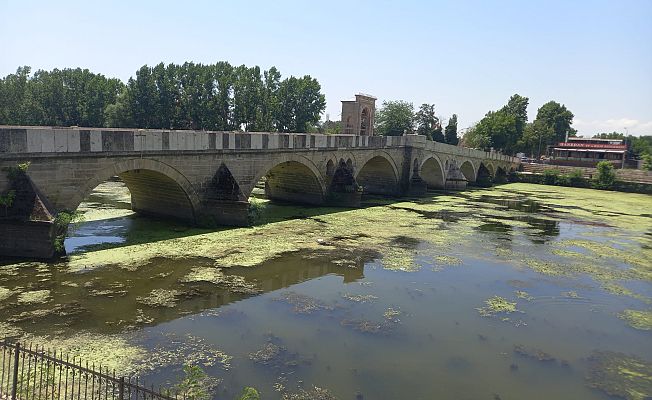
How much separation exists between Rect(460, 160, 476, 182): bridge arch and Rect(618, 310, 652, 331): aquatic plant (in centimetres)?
4100

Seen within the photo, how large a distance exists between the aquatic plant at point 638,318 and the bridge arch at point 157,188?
55.4 ft

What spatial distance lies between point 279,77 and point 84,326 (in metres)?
52.7

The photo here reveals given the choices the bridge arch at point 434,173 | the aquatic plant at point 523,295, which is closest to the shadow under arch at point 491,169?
the bridge arch at point 434,173

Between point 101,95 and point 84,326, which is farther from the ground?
point 101,95

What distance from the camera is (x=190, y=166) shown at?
20672 mm

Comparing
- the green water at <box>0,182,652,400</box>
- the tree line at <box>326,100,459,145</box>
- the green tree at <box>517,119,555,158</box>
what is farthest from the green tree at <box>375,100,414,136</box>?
the green water at <box>0,182,652,400</box>

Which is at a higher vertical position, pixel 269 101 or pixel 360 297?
pixel 269 101

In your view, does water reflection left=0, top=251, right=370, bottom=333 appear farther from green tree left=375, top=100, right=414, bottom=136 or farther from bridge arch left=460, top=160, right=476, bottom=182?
green tree left=375, top=100, right=414, bottom=136

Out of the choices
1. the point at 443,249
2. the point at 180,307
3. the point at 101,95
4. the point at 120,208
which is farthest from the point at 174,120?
the point at 180,307

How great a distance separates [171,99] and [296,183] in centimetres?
3229

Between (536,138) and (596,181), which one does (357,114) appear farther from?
(536,138)

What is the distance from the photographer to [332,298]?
13750 mm

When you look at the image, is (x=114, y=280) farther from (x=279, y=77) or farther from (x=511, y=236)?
(x=279, y=77)

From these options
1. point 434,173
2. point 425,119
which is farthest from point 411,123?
point 434,173
